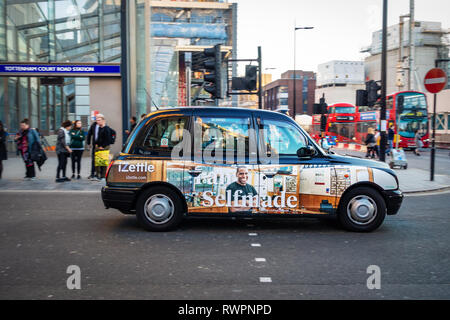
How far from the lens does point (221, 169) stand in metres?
6.11

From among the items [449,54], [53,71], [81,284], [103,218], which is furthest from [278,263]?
[449,54]

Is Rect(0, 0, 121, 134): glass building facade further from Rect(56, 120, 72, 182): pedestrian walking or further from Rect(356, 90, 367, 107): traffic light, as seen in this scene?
Rect(356, 90, 367, 107): traffic light

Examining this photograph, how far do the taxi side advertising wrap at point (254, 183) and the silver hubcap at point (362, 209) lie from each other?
249 mm

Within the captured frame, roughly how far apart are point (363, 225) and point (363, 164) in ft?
2.90

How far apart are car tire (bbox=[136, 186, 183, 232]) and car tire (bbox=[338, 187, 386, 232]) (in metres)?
2.37

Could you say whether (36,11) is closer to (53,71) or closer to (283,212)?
(53,71)

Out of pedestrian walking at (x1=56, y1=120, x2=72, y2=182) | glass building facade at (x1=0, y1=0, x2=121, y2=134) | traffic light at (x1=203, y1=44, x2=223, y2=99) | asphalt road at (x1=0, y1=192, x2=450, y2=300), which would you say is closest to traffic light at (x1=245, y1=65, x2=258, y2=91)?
traffic light at (x1=203, y1=44, x2=223, y2=99)

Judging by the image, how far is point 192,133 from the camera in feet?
20.5

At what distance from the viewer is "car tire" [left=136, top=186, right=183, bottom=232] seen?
6207 mm

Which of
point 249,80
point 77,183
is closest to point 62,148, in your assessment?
point 77,183

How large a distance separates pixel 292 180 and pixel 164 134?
1947mm

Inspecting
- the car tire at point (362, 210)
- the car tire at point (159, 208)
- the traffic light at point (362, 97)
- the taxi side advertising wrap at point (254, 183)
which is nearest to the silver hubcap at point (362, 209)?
the car tire at point (362, 210)

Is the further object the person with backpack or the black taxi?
the person with backpack

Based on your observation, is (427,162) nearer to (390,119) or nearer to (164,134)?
(390,119)
